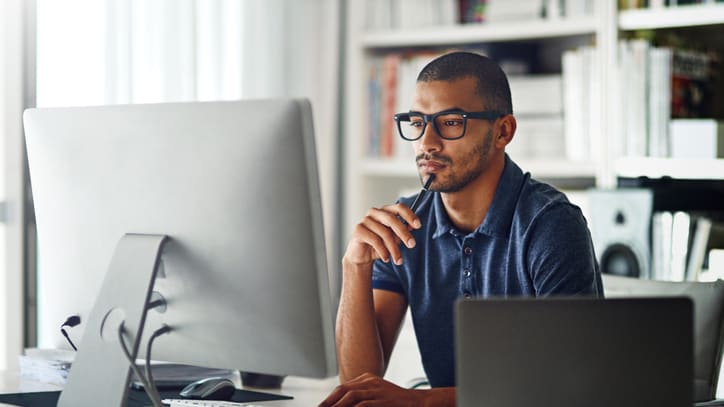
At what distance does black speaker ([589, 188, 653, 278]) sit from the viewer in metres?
2.67

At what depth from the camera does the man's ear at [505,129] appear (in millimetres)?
1826

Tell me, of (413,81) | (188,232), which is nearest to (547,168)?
(413,81)

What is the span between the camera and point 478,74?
5.88ft

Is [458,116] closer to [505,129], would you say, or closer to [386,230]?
[505,129]

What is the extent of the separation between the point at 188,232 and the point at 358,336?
608mm

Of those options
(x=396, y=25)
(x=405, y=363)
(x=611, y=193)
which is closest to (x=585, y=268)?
(x=405, y=363)

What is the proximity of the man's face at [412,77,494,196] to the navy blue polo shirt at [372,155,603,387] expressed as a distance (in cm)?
9

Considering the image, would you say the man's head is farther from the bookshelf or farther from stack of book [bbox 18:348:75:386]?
the bookshelf

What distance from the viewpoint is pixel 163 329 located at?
132 cm

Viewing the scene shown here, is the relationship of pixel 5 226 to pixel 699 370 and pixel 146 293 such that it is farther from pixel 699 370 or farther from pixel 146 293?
pixel 699 370

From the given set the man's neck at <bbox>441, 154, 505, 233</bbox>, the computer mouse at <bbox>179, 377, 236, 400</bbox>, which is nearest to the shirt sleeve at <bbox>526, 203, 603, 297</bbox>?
the man's neck at <bbox>441, 154, 505, 233</bbox>

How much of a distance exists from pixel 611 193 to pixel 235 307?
1.72 metres

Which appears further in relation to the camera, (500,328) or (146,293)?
(146,293)

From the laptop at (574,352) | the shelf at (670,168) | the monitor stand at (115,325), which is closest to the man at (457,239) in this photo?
the monitor stand at (115,325)
